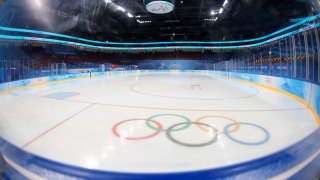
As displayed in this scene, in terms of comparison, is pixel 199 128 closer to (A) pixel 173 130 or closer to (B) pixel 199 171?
(A) pixel 173 130

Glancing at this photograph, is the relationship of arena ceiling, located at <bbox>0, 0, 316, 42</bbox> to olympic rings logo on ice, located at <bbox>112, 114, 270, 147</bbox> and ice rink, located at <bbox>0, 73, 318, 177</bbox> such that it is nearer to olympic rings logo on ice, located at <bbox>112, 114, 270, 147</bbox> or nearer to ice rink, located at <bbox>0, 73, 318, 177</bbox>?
ice rink, located at <bbox>0, 73, 318, 177</bbox>

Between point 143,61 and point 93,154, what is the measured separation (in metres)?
23.2

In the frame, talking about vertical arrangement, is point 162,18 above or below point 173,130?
above

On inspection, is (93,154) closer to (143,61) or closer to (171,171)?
(171,171)

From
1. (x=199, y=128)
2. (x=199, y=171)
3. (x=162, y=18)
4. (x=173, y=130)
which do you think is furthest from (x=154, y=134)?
(x=162, y=18)

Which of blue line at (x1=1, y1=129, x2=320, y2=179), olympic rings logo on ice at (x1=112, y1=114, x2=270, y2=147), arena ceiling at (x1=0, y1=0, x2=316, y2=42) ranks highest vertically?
arena ceiling at (x1=0, y1=0, x2=316, y2=42)

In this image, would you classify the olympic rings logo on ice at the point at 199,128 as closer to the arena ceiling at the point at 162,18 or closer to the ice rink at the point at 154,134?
the ice rink at the point at 154,134

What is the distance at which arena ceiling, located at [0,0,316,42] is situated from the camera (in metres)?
9.76

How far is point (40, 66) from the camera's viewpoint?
20.8 feet

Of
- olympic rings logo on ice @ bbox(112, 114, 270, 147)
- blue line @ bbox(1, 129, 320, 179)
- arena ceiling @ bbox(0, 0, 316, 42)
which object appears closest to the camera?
blue line @ bbox(1, 129, 320, 179)

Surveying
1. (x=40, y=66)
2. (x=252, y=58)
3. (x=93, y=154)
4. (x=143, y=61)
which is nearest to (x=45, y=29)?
(x=40, y=66)

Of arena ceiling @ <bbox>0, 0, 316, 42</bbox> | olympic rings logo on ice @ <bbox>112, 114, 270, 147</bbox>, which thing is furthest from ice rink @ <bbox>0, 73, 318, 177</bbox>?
arena ceiling @ <bbox>0, 0, 316, 42</bbox>

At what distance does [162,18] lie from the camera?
15.8 m

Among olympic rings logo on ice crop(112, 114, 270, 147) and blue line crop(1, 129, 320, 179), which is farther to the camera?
olympic rings logo on ice crop(112, 114, 270, 147)
